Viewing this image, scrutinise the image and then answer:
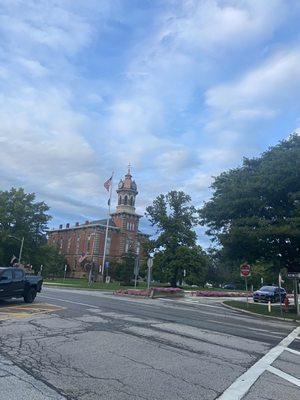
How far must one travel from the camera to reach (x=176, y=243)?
213 ft

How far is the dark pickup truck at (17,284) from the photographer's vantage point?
60.4 feet

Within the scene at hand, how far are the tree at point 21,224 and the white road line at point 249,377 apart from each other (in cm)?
6159

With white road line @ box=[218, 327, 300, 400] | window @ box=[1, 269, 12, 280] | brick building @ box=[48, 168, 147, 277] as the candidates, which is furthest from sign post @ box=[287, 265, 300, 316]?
brick building @ box=[48, 168, 147, 277]

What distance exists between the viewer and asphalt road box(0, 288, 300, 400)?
6.46 m

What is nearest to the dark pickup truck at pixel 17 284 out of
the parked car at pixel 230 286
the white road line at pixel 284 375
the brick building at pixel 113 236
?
the white road line at pixel 284 375

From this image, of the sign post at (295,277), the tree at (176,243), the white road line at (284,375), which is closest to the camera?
the white road line at (284,375)

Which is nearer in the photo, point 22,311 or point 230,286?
point 22,311

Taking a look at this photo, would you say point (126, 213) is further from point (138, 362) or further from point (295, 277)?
point (138, 362)

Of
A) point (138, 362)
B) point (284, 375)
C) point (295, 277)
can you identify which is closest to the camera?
point (284, 375)

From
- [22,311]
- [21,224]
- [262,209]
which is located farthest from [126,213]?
[22,311]

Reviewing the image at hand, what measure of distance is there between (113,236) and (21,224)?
4625 centimetres

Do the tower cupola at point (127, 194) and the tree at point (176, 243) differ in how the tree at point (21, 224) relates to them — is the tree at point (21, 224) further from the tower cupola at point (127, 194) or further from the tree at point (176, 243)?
the tower cupola at point (127, 194)

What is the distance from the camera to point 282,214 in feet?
88.4

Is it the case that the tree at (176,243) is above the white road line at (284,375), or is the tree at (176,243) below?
above
